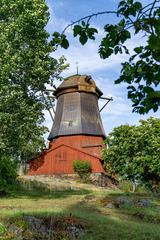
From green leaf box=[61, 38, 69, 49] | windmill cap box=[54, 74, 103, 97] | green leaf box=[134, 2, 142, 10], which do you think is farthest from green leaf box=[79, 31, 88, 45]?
windmill cap box=[54, 74, 103, 97]

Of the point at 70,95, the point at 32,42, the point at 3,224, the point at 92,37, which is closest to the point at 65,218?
the point at 3,224

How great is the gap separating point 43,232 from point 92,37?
40.6ft

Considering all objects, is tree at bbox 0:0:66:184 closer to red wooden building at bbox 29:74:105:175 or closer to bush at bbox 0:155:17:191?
bush at bbox 0:155:17:191

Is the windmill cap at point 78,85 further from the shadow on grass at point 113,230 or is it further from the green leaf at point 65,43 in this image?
the green leaf at point 65,43

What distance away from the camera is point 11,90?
31.6 m

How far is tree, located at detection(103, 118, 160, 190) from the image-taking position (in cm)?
5200

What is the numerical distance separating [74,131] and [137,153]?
49.6 feet

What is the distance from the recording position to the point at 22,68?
108 ft

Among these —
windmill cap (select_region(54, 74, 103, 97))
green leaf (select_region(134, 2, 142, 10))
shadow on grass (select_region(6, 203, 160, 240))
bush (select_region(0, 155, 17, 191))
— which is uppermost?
windmill cap (select_region(54, 74, 103, 97))

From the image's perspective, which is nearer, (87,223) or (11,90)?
(87,223)

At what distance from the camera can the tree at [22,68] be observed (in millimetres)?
31516

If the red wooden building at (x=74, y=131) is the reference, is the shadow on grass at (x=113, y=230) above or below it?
below

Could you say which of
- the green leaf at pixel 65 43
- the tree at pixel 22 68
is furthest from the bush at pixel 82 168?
the green leaf at pixel 65 43

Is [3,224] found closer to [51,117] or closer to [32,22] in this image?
[32,22]
